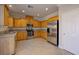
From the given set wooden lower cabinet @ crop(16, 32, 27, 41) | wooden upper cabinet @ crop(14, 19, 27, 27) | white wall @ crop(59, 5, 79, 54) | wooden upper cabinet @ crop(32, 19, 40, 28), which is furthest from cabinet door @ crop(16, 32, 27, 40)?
white wall @ crop(59, 5, 79, 54)

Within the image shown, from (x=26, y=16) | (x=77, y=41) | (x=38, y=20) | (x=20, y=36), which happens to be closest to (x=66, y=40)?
(x=77, y=41)

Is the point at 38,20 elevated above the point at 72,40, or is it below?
above

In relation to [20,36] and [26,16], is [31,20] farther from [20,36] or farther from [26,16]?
[20,36]

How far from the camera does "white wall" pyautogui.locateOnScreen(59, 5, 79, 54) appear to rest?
4.79 meters

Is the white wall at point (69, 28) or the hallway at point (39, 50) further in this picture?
the hallway at point (39, 50)

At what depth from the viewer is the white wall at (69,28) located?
15.7 feet

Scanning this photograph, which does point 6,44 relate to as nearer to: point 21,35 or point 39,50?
point 39,50

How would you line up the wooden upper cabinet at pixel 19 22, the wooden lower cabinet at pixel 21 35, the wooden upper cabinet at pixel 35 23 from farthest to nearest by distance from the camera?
the wooden upper cabinet at pixel 35 23, the wooden upper cabinet at pixel 19 22, the wooden lower cabinet at pixel 21 35

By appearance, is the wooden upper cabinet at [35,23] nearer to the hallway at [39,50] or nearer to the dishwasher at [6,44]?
the hallway at [39,50]

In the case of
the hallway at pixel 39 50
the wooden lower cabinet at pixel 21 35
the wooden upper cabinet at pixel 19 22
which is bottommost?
the hallway at pixel 39 50

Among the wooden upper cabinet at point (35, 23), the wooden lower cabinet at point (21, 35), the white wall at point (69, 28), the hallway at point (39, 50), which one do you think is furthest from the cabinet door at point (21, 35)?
the white wall at point (69, 28)
